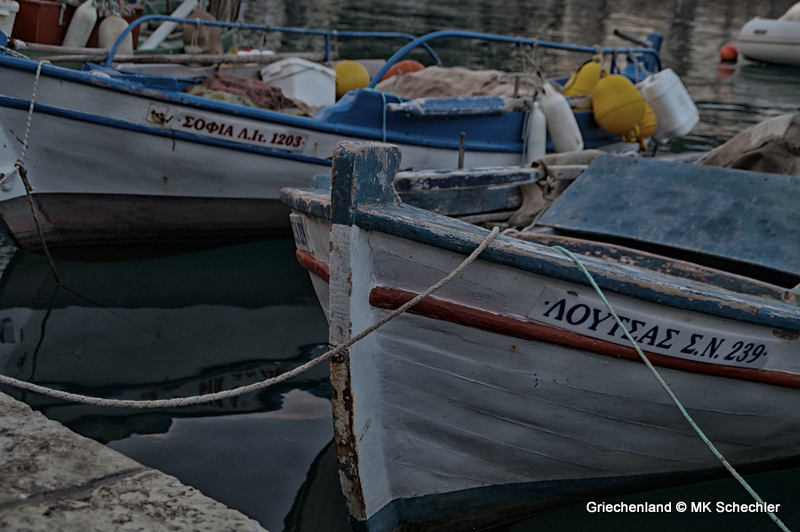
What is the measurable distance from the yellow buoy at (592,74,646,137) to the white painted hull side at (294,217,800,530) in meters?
4.39

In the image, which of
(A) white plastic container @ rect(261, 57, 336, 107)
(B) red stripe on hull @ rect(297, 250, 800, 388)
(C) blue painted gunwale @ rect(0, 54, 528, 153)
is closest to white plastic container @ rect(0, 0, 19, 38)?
(C) blue painted gunwale @ rect(0, 54, 528, 153)

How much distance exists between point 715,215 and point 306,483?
109 inches

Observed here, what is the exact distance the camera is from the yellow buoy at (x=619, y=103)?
7.14m

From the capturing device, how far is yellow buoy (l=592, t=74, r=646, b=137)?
714cm

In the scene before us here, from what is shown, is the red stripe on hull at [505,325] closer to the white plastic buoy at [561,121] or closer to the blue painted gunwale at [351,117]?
the blue painted gunwale at [351,117]

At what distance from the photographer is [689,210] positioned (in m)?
4.38

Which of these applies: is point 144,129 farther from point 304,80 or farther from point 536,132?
point 536,132

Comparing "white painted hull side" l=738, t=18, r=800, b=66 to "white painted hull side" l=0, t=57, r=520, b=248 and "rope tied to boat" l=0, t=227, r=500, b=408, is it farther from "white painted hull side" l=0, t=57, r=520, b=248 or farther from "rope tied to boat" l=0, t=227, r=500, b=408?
"rope tied to boat" l=0, t=227, r=500, b=408

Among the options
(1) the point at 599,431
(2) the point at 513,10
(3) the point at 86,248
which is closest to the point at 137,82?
(3) the point at 86,248

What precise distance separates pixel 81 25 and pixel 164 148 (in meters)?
2.85

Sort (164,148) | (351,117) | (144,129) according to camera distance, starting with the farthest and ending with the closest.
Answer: (351,117) < (164,148) < (144,129)

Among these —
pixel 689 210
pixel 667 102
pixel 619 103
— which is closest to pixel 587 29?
pixel 667 102

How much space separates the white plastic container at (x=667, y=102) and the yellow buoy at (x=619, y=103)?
0.56 m

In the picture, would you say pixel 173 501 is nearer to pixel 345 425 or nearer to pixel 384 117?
pixel 345 425
